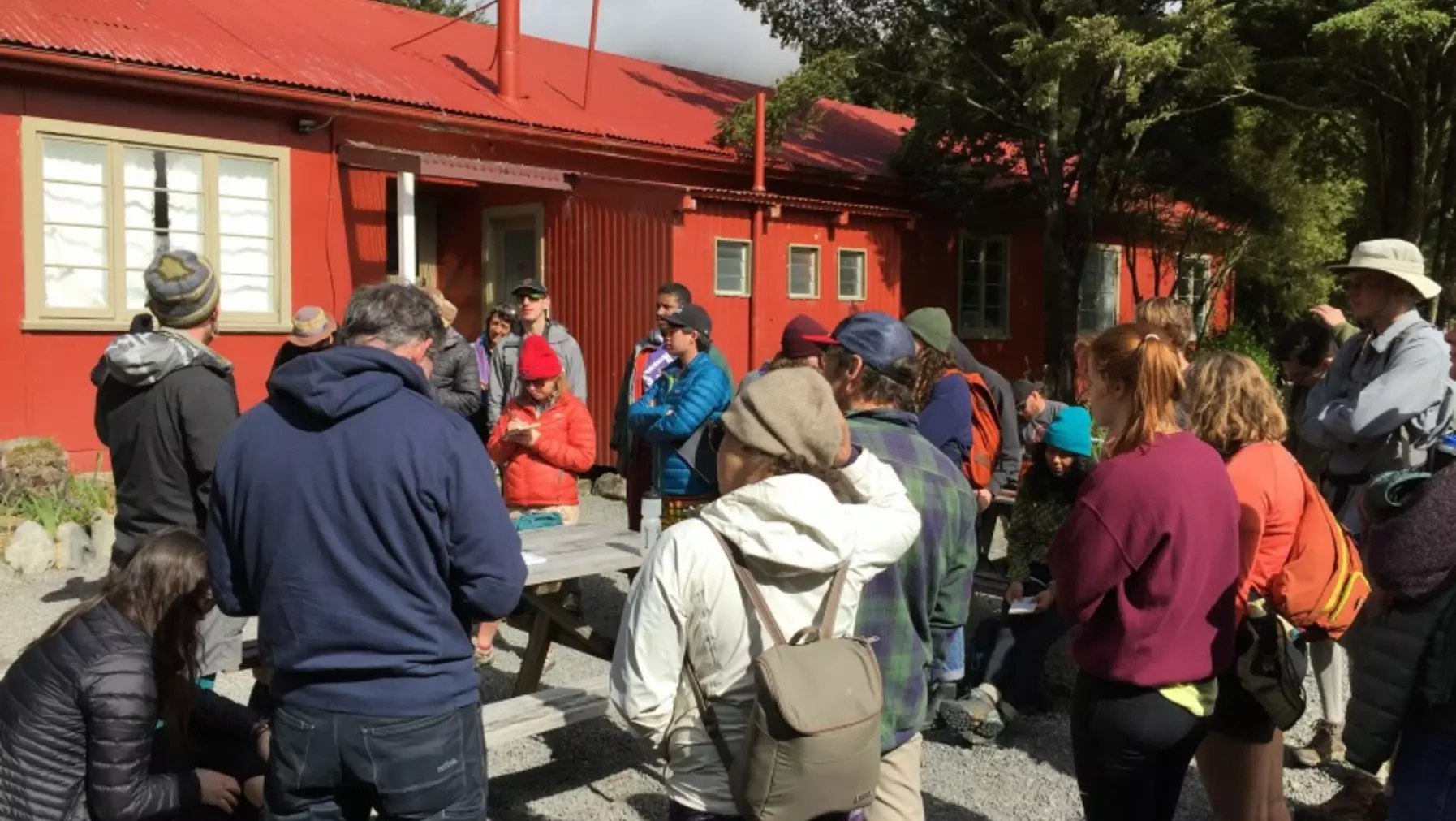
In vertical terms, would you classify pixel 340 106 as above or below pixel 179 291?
above

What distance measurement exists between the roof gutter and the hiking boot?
954 cm

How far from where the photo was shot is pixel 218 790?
10.7 feet

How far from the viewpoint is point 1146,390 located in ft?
9.43

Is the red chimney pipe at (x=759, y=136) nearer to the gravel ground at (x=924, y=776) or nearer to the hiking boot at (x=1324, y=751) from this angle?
the gravel ground at (x=924, y=776)

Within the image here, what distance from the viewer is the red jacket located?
587cm

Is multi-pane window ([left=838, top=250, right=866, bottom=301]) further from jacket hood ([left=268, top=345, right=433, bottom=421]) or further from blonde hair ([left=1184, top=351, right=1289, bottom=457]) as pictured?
jacket hood ([left=268, top=345, right=433, bottom=421])

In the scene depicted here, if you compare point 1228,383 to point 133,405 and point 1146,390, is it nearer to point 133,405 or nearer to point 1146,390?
point 1146,390

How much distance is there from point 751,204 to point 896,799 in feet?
34.9

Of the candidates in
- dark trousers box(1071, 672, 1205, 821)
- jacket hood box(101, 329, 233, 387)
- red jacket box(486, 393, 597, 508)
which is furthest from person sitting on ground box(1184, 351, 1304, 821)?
red jacket box(486, 393, 597, 508)

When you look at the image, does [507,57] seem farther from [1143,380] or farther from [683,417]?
[1143,380]

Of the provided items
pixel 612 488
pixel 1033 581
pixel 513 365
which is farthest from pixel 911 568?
pixel 612 488

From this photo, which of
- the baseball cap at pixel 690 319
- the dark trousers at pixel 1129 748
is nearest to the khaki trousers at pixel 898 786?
the dark trousers at pixel 1129 748

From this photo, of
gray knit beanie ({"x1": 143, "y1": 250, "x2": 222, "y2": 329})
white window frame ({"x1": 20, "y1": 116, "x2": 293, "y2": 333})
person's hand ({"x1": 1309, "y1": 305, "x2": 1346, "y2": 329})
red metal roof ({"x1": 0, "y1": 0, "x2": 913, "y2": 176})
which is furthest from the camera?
red metal roof ({"x1": 0, "y1": 0, "x2": 913, "y2": 176})

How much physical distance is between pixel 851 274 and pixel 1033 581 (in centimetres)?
950
